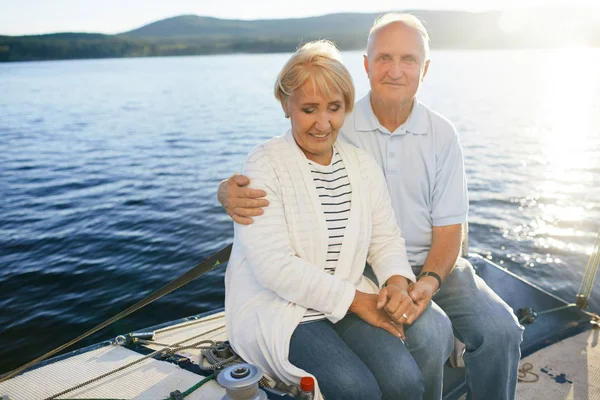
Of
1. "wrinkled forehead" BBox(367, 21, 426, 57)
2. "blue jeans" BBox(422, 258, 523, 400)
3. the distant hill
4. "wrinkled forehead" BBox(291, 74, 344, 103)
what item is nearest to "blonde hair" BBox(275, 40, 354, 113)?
"wrinkled forehead" BBox(291, 74, 344, 103)

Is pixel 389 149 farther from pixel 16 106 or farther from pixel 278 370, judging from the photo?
pixel 16 106

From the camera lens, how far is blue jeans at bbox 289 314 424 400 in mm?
2191

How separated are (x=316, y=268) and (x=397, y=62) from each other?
4.62 feet

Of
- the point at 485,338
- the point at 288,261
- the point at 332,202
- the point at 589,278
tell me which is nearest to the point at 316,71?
the point at 332,202

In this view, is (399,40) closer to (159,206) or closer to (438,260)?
(438,260)

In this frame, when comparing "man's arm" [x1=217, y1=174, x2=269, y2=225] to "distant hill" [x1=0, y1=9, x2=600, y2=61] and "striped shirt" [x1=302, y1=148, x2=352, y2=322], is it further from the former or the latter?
"distant hill" [x1=0, y1=9, x2=600, y2=61]

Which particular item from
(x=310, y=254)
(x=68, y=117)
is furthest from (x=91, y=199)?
(x=68, y=117)

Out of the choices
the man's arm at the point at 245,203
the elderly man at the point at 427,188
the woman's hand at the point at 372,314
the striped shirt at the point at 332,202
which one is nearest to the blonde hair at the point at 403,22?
the elderly man at the point at 427,188

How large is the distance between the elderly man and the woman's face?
639mm

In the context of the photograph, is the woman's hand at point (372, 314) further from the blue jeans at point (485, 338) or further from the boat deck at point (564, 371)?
the boat deck at point (564, 371)

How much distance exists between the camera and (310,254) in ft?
8.27

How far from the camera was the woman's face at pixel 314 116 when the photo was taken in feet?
8.22

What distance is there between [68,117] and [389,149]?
25.8m

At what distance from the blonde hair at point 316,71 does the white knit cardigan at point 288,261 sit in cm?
31
